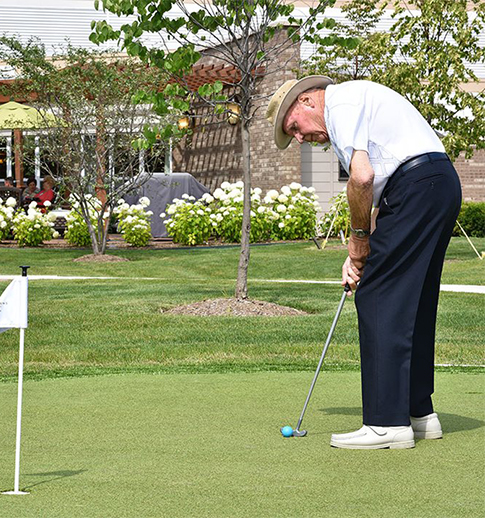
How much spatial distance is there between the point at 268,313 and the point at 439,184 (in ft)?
22.1

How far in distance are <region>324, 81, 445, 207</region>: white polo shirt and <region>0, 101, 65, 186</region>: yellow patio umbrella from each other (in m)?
15.1

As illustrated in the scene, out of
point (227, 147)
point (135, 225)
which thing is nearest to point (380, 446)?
point (135, 225)

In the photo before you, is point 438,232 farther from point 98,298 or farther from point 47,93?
point 47,93

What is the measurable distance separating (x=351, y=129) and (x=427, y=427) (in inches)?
58.6

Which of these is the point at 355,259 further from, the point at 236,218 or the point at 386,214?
the point at 236,218

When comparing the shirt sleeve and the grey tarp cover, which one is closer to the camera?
the shirt sleeve

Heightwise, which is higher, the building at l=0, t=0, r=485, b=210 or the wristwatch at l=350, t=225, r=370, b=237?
the building at l=0, t=0, r=485, b=210

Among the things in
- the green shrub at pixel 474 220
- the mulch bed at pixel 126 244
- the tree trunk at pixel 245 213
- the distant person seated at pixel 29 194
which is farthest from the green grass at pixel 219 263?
the distant person seated at pixel 29 194

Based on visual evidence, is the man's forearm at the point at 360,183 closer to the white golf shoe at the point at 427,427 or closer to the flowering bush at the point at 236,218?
the white golf shoe at the point at 427,427

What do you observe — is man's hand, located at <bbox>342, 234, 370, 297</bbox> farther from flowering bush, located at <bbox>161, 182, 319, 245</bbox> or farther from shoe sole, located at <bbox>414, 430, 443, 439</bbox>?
flowering bush, located at <bbox>161, 182, 319, 245</bbox>

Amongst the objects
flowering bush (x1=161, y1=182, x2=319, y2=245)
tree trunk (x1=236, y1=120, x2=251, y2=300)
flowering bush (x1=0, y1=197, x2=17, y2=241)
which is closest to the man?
tree trunk (x1=236, y1=120, x2=251, y2=300)

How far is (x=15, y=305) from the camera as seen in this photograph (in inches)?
153

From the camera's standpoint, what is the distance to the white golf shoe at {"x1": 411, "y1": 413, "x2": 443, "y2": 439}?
501 centimetres

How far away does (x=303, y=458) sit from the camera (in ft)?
14.8
